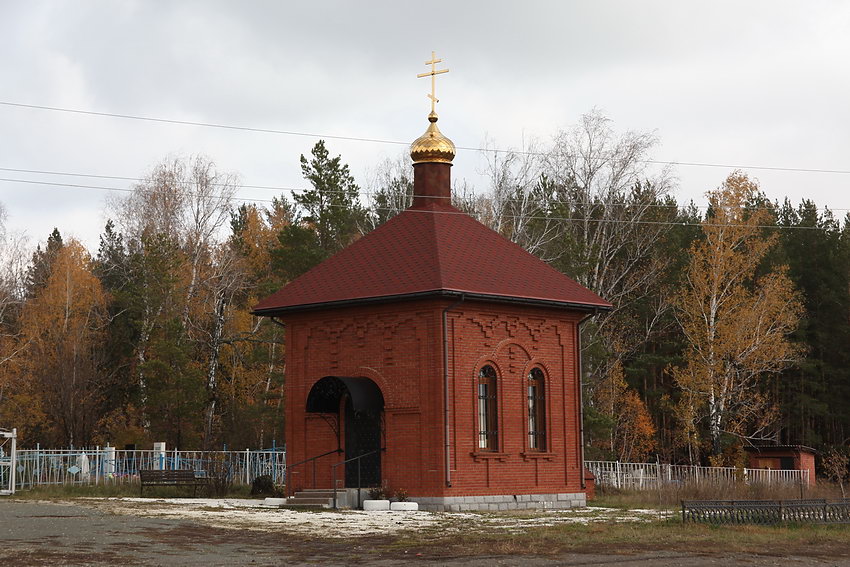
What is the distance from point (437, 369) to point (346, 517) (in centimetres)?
390

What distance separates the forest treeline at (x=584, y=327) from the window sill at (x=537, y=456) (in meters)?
10.6

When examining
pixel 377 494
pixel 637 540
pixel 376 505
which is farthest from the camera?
pixel 377 494

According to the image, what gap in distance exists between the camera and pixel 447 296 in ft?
71.2

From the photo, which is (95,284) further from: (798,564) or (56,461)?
(798,564)

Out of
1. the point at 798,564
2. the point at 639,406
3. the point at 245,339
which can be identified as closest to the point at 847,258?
→ the point at 639,406

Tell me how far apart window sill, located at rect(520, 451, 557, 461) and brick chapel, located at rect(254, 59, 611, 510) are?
3cm

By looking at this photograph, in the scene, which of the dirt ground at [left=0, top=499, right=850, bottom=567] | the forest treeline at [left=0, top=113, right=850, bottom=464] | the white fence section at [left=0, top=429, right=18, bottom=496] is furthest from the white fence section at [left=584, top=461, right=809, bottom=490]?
the white fence section at [left=0, top=429, right=18, bottom=496]

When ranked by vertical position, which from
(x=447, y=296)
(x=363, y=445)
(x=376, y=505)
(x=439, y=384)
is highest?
(x=447, y=296)

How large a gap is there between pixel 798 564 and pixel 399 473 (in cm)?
1056

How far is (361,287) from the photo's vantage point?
22844mm

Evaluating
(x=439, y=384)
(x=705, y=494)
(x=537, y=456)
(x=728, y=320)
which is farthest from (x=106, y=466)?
(x=728, y=320)

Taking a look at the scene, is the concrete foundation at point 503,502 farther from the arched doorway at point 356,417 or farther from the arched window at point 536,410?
the arched doorway at point 356,417

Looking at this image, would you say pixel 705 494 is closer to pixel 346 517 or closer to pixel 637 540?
pixel 346 517

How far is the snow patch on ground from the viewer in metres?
16.8
